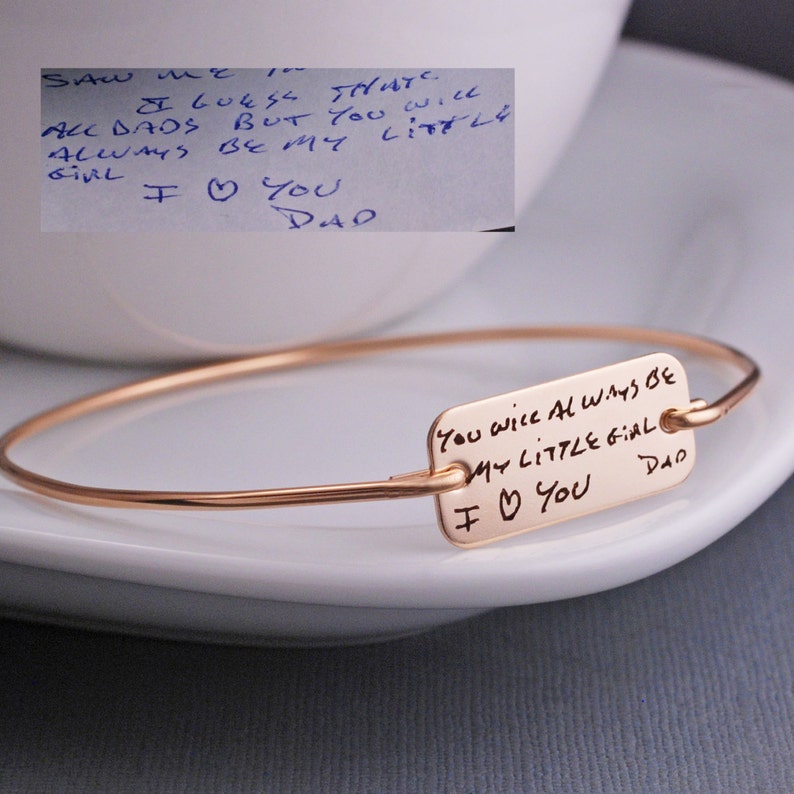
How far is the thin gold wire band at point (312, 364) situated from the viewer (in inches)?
11.6

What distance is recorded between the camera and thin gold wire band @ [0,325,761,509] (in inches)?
11.6

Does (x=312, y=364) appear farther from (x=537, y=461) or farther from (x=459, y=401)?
(x=537, y=461)

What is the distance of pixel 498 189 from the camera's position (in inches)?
11.6

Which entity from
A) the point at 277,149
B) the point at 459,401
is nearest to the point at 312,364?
the point at 459,401

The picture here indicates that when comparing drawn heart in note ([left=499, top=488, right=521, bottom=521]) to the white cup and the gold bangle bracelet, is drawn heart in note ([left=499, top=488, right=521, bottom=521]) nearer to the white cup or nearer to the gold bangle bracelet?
the gold bangle bracelet

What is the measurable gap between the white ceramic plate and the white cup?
0.03 m

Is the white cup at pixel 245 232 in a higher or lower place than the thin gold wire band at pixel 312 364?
higher

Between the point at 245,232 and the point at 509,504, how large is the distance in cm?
13

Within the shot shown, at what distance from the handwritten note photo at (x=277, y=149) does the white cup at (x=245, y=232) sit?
11 mm

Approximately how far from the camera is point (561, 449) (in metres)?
0.31

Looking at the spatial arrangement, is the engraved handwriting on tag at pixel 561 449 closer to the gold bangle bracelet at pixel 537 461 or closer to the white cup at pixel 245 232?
the gold bangle bracelet at pixel 537 461

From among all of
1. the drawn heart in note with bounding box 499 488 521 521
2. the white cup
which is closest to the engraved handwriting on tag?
the drawn heart in note with bounding box 499 488 521 521

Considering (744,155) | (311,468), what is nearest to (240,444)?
(311,468)

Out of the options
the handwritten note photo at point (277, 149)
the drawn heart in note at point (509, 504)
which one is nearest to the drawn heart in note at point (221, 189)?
the handwritten note photo at point (277, 149)
